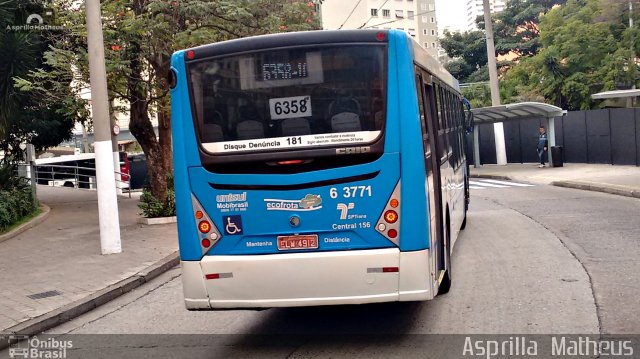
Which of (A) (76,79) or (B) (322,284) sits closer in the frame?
(B) (322,284)

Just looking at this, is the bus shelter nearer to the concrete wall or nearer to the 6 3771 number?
the concrete wall

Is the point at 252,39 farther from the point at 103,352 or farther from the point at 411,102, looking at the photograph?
the point at 103,352

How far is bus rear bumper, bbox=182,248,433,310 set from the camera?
6555 mm

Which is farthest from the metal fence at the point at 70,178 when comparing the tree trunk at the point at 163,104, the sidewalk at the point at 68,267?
the sidewalk at the point at 68,267

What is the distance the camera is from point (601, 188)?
2036cm

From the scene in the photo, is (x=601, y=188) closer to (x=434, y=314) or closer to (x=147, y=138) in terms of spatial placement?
(x=147, y=138)

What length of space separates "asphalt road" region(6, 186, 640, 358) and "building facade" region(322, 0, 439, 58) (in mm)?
53653

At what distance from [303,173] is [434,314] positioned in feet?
7.83

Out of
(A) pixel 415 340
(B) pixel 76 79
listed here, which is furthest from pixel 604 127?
(A) pixel 415 340

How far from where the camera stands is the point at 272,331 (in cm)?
770

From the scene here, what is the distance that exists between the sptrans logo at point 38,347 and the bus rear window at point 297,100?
2740mm

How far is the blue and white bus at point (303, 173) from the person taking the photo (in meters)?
6.58

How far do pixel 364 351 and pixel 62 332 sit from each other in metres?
3.88

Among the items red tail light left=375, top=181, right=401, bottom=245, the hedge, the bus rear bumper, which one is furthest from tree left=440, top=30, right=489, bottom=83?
the bus rear bumper
